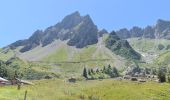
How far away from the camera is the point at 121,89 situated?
120312 mm

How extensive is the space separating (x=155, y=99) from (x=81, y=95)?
78.4 feet

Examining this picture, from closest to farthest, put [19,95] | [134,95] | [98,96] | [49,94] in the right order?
[19,95] → [49,94] → [98,96] → [134,95]

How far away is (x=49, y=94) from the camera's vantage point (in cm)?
8338

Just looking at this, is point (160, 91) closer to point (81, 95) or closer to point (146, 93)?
point (146, 93)

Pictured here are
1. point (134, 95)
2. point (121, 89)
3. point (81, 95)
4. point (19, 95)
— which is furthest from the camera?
point (121, 89)

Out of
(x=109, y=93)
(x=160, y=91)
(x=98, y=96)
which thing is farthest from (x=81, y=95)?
(x=160, y=91)

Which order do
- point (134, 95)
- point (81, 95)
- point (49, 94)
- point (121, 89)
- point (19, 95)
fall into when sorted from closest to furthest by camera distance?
point (19, 95) < point (49, 94) < point (81, 95) < point (134, 95) < point (121, 89)

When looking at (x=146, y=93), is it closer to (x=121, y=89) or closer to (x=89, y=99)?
(x=121, y=89)

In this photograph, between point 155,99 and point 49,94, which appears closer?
point 49,94

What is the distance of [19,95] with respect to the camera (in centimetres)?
7638

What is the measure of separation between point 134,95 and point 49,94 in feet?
115

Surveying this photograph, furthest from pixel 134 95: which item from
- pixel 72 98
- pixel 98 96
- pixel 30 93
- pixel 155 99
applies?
pixel 30 93

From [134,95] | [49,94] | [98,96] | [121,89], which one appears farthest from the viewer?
[121,89]

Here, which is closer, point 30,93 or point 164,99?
point 30,93
